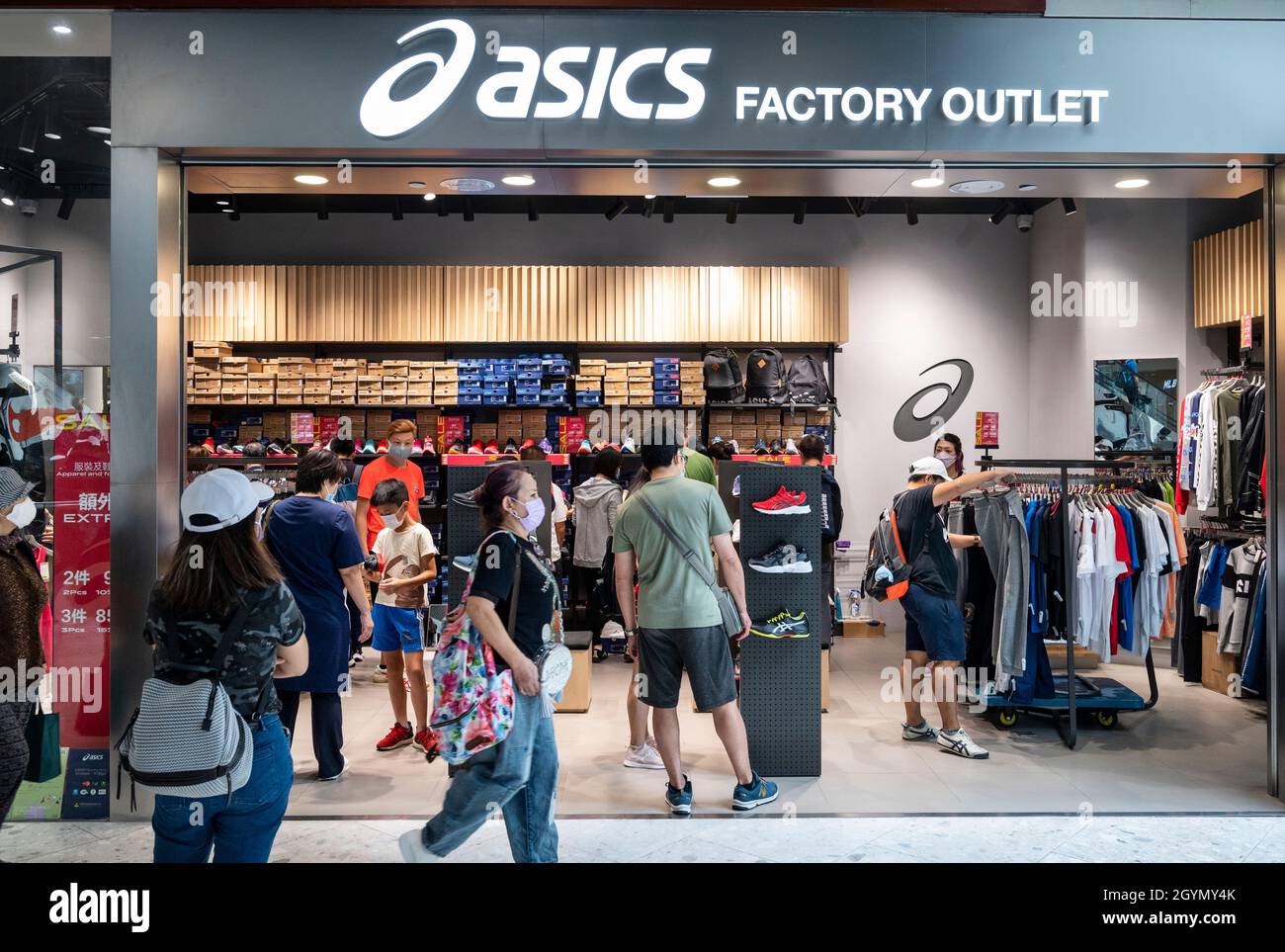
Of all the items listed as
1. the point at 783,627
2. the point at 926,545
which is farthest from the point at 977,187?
the point at 783,627

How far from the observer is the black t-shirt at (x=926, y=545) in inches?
204

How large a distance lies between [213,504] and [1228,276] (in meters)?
7.43

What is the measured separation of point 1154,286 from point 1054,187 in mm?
3531

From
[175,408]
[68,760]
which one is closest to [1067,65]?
[175,408]

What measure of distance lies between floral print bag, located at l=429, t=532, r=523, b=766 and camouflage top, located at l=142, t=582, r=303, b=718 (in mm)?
542

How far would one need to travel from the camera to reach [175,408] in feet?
14.8

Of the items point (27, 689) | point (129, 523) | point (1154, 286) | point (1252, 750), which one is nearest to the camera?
point (27, 689)

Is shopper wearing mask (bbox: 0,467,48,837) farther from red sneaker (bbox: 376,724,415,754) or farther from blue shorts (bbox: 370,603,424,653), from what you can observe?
red sneaker (bbox: 376,724,415,754)

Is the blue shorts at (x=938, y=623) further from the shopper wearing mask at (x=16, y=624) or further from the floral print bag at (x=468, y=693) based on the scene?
the shopper wearing mask at (x=16, y=624)

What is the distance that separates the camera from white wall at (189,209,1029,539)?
8984 millimetres

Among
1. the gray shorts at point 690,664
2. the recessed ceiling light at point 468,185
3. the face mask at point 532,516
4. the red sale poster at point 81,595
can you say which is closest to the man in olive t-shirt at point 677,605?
the gray shorts at point 690,664

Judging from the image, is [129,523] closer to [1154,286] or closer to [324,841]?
[324,841]

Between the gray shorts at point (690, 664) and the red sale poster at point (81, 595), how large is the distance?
2.53 meters

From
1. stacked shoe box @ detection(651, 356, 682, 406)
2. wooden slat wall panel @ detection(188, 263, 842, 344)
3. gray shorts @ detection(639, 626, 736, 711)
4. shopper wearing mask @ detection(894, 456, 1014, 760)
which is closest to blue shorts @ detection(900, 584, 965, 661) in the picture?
shopper wearing mask @ detection(894, 456, 1014, 760)
